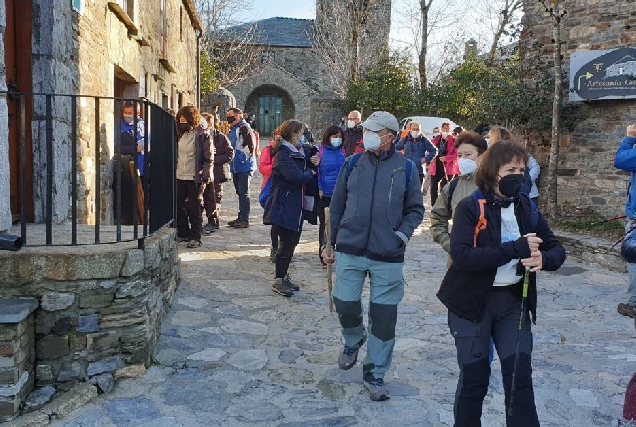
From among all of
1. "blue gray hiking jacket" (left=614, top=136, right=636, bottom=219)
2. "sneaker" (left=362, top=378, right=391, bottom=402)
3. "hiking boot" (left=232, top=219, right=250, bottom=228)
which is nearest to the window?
"hiking boot" (left=232, top=219, right=250, bottom=228)

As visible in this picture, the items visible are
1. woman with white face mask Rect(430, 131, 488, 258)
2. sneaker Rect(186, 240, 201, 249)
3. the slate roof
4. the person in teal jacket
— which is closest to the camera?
woman with white face mask Rect(430, 131, 488, 258)

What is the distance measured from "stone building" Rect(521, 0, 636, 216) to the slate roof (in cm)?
3037

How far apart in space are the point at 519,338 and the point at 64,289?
8.66 ft

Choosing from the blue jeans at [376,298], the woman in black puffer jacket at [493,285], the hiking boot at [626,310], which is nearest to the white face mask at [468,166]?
the blue jeans at [376,298]

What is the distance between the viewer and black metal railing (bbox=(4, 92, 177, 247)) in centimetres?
394

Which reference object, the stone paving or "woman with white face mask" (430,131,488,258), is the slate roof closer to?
the stone paving

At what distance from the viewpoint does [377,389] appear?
3895mm

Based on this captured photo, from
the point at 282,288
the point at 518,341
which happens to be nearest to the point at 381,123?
the point at 518,341

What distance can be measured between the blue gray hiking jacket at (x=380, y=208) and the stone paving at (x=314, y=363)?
93cm

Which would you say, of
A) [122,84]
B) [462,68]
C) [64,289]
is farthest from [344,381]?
[462,68]

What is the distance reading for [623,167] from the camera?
5852mm

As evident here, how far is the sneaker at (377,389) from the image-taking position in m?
3.86

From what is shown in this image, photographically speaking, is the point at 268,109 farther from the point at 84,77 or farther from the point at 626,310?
the point at 626,310

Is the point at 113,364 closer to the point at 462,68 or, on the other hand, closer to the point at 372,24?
the point at 462,68
